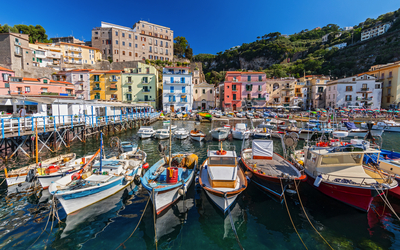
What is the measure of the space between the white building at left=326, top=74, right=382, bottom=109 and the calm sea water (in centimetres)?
→ 5754

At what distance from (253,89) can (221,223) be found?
2230 inches

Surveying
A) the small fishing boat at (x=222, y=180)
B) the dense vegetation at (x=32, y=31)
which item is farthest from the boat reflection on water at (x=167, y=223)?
Answer: the dense vegetation at (x=32, y=31)

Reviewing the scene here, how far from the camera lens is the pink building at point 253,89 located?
60625mm

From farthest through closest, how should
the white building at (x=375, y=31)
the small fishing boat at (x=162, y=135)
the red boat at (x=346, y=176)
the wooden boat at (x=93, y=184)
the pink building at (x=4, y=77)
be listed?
the white building at (x=375, y=31)
the pink building at (x=4, y=77)
the small fishing boat at (x=162, y=135)
the red boat at (x=346, y=176)
the wooden boat at (x=93, y=184)

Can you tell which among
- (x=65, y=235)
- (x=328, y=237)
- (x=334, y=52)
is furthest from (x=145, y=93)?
(x=334, y=52)

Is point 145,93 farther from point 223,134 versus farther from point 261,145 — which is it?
point 261,145

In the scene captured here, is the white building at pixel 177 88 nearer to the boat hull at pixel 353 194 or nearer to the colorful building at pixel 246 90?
the colorful building at pixel 246 90

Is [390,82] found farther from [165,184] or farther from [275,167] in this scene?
[165,184]

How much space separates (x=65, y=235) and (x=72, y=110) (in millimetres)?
23669

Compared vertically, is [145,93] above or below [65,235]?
above

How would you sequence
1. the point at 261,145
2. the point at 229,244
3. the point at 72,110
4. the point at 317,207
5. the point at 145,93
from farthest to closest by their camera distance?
the point at 145,93 → the point at 72,110 → the point at 261,145 → the point at 317,207 → the point at 229,244

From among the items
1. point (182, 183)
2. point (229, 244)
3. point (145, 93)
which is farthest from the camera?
point (145, 93)

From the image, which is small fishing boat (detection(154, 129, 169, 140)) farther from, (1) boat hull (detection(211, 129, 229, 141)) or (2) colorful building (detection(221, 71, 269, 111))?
(2) colorful building (detection(221, 71, 269, 111))

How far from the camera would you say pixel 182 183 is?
10.0 m
